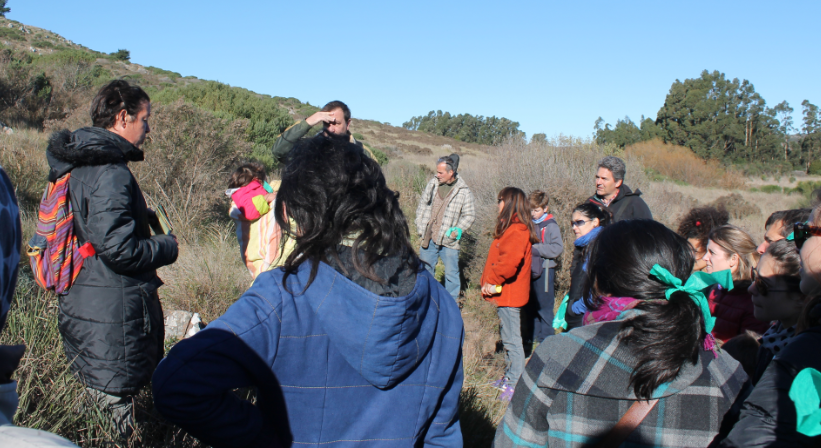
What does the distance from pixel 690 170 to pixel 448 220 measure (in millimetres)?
31795

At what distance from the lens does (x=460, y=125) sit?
56.8 metres

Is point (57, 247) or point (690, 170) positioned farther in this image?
point (690, 170)

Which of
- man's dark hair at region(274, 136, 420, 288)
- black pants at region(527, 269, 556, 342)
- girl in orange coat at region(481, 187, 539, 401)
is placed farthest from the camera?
black pants at region(527, 269, 556, 342)

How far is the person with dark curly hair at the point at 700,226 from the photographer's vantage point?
13.9ft

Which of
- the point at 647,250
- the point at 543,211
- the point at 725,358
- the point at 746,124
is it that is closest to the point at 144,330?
the point at 647,250

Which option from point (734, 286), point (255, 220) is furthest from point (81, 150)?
point (734, 286)

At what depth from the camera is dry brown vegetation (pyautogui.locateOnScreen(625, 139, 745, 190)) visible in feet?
101

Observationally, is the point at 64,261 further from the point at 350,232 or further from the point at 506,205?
the point at 506,205

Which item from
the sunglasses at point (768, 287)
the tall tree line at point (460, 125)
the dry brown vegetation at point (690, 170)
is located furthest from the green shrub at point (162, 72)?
the sunglasses at point (768, 287)

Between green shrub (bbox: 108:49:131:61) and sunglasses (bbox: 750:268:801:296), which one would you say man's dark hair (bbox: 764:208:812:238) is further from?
green shrub (bbox: 108:49:131:61)

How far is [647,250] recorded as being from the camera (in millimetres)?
1442

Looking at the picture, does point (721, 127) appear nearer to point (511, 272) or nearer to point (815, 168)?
point (815, 168)

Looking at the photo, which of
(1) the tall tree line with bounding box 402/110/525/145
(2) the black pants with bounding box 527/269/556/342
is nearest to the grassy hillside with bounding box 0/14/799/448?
(2) the black pants with bounding box 527/269/556/342

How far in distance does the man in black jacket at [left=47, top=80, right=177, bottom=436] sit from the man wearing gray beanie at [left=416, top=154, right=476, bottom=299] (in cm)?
407
